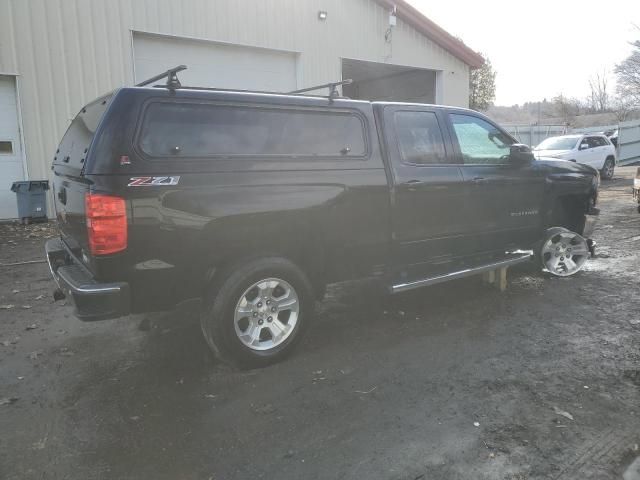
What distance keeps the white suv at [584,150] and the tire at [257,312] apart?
53.4 feet

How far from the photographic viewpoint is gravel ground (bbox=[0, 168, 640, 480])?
9.04ft

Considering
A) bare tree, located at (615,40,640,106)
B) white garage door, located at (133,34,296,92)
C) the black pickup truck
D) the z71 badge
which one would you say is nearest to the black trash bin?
white garage door, located at (133,34,296,92)

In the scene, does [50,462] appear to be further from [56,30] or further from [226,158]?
[56,30]

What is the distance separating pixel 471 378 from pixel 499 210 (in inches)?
91.6

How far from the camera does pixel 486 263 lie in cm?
537

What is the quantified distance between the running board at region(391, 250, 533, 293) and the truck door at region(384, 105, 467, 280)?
109 millimetres

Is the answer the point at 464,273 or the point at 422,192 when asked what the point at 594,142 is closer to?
the point at 464,273

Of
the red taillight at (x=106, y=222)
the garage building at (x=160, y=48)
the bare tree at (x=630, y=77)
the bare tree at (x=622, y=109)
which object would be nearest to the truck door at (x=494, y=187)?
the red taillight at (x=106, y=222)

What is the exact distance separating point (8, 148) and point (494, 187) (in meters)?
8.97

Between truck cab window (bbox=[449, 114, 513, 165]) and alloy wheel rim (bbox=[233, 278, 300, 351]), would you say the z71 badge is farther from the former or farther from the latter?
truck cab window (bbox=[449, 114, 513, 165])

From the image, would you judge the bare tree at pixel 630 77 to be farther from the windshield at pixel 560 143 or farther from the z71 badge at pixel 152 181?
the z71 badge at pixel 152 181

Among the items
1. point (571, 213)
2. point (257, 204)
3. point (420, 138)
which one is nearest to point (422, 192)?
point (420, 138)

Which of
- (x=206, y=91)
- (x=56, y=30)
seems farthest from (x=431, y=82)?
(x=206, y=91)

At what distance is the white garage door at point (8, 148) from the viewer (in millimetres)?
9430
